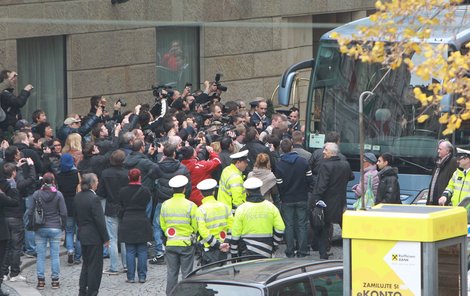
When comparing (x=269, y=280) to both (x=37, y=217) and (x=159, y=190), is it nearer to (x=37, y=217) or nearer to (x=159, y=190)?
(x=37, y=217)

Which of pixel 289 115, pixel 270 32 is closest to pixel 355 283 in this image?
pixel 289 115

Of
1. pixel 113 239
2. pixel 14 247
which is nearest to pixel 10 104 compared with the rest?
pixel 113 239

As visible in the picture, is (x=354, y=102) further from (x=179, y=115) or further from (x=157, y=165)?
(x=157, y=165)

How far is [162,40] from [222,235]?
559 inches

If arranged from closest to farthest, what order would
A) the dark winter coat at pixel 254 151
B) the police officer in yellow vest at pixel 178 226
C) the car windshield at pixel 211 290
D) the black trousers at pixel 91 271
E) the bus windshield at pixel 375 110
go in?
1. the car windshield at pixel 211 290
2. the police officer in yellow vest at pixel 178 226
3. the black trousers at pixel 91 271
4. the dark winter coat at pixel 254 151
5. the bus windshield at pixel 375 110

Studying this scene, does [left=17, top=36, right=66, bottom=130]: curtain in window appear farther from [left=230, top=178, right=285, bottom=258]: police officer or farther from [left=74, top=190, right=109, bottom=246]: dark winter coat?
[left=230, top=178, right=285, bottom=258]: police officer

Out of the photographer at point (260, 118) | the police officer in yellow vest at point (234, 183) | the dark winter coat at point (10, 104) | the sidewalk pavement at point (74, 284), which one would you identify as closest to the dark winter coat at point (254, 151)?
the police officer in yellow vest at point (234, 183)

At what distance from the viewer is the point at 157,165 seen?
58.3ft

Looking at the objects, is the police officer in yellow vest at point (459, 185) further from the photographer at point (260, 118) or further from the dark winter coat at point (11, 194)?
the photographer at point (260, 118)

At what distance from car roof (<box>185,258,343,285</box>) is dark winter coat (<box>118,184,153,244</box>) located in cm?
397

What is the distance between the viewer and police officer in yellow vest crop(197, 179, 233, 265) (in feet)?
49.5

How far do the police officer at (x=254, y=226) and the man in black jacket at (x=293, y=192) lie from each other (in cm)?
276

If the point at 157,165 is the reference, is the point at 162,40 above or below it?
above

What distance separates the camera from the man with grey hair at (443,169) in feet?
58.9
